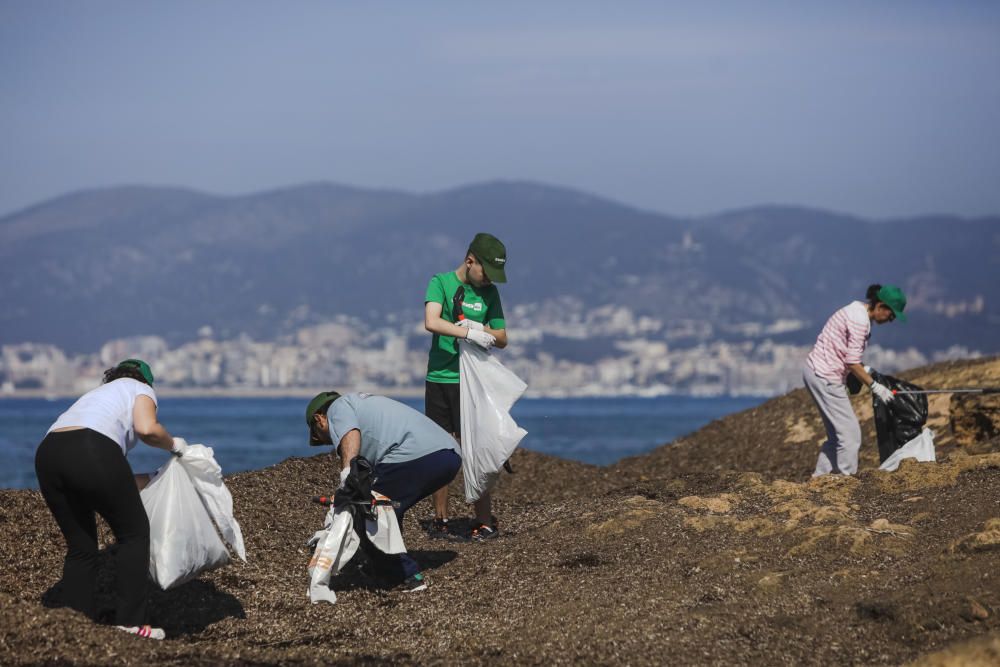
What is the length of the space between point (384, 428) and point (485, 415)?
1534 mm

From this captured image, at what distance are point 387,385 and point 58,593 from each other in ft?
434

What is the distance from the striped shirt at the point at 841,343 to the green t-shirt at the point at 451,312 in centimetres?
300

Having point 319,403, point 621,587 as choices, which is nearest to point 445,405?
point 319,403

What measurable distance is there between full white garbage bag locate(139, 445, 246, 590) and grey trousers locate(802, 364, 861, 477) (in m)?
5.52

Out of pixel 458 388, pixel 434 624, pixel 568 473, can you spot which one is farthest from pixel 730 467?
pixel 434 624

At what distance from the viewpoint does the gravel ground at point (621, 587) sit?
20.6 ft

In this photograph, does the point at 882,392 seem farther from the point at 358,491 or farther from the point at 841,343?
the point at 358,491

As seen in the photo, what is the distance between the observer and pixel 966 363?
16141 millimetres

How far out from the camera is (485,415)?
Result: 9.21m

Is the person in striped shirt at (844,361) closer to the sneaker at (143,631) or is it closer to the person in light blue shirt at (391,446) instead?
the person in light blue shirt at (391,446)

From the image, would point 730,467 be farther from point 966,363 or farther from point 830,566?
point 830,566

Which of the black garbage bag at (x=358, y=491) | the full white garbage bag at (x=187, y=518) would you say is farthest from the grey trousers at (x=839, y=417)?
the full white garbage bag at (x=187, y=518)

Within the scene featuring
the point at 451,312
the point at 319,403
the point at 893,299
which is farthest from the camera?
the point at 893,299

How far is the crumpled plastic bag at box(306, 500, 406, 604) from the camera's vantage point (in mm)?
7555
